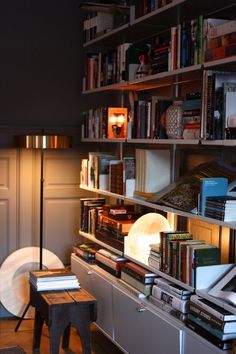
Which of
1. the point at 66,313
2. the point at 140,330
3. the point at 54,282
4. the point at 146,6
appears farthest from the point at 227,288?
the point at 146,6

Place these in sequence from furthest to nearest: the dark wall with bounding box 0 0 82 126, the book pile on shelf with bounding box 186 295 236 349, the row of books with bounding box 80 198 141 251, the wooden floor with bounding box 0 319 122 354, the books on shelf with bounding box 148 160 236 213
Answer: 1. the dark wall with bounding box 0 0 82 126
2. the wooden floor with bounding box 0 319 122 354
3. the row of books with bounding box 80 198 141 251
4. the books on shelf with bounding box 148 160 236 213
5. the book pile on shelf with bounding box 186 295 236 349

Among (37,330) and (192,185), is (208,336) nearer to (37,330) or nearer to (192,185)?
(192,185)

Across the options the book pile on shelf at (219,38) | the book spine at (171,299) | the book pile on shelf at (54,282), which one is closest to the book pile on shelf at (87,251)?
the book pile on shelf at (54,282)

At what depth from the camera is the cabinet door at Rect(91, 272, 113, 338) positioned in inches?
139

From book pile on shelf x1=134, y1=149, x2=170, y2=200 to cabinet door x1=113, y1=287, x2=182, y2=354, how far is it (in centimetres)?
62

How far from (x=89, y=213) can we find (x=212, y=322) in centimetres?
175

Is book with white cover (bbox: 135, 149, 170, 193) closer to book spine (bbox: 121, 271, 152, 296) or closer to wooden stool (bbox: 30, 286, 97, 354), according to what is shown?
book spine (bbox: 121, 271, 152, 296)

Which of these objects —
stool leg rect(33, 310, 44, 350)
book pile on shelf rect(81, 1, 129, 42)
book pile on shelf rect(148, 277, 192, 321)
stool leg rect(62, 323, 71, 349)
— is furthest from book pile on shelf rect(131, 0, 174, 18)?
stool leg rect(62, 323, 71, 349)

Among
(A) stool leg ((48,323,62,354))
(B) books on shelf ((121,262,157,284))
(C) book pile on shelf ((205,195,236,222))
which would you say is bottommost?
(A) stool leg ((48,323,62,354))

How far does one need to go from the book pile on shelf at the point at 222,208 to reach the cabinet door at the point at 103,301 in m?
1.12

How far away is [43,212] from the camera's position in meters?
4.48

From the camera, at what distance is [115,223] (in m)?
3.67

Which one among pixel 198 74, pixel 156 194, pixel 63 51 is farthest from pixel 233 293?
pixel 63 51

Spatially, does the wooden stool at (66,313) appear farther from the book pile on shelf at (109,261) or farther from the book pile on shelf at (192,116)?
the book pile on shelf at (192,116)
